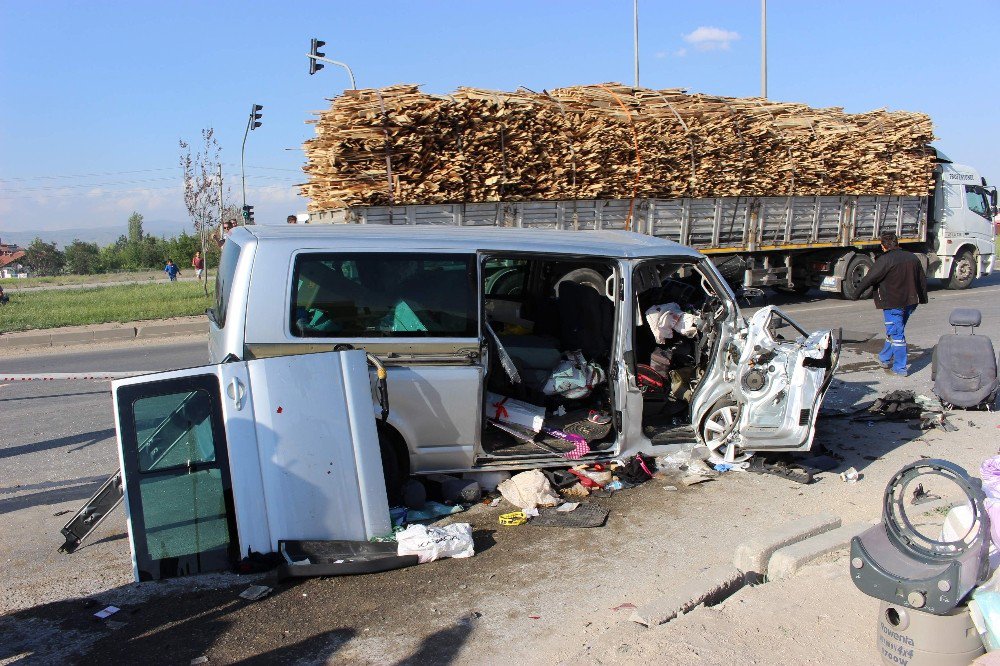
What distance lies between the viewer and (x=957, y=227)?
760 inches

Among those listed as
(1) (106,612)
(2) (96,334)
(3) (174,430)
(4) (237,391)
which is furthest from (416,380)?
(2) (96,334)

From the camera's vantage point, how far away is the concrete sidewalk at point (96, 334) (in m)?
14.4

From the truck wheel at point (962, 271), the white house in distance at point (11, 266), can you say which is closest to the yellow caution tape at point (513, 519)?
the truck wheel at point (962, 271)

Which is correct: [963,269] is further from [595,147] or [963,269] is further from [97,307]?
[97,307]

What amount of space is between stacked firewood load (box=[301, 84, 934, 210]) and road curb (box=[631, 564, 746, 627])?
9.03m

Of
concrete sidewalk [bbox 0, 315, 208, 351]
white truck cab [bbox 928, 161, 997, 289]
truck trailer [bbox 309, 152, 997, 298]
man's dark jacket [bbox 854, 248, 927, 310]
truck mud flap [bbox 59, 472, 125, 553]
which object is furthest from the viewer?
white truck cab [bbox 928, 161, 997, 289]

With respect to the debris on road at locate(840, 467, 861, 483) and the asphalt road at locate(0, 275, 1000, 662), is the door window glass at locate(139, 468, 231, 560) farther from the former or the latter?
the debris on road at locate(840, 467, 861, 483)

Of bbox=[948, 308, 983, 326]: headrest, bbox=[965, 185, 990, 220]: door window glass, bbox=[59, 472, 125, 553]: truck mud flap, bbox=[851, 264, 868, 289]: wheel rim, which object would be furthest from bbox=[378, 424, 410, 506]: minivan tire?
bbox=[965, 185, 990, 220]: door window glass

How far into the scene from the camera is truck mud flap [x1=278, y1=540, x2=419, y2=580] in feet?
14.5

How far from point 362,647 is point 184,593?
1175mm

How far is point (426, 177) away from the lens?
12.6m

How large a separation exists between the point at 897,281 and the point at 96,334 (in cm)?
1292

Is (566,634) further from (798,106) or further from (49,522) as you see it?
(798,106)

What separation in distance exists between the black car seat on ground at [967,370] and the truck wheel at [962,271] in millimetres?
12975
